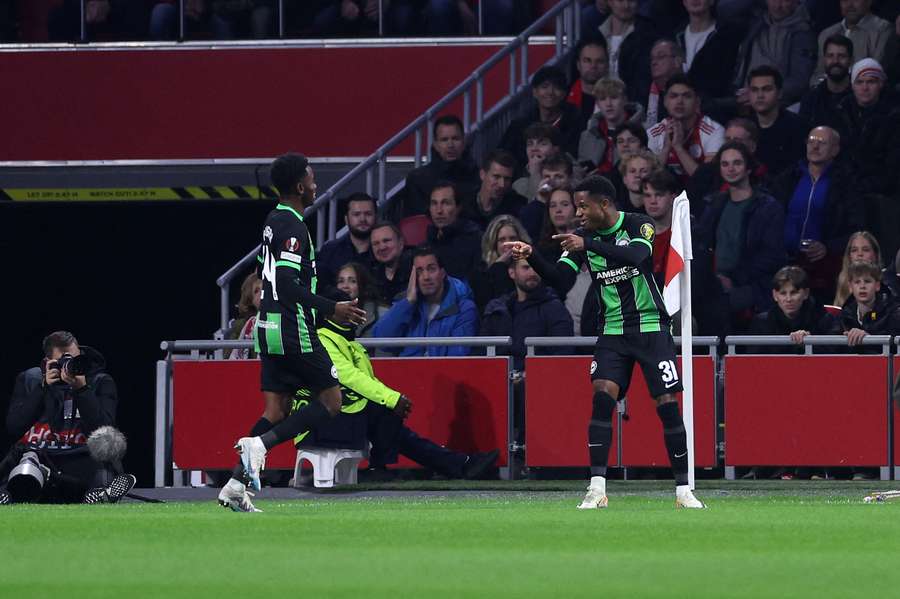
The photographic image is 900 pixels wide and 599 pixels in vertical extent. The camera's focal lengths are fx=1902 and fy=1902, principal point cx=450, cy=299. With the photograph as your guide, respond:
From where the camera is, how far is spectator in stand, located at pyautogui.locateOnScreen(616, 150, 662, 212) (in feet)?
58.4

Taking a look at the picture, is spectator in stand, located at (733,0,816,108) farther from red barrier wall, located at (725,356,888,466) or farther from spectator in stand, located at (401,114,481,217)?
red barrier wall, located at (725,356,888,466)

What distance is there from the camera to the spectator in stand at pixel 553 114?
2033 centimetres

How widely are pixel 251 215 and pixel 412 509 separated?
11713mm

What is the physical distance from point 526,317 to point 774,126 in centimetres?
340

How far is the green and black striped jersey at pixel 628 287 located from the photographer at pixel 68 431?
14.0 feet

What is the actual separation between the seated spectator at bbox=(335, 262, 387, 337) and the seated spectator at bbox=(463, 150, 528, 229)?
5.40ft

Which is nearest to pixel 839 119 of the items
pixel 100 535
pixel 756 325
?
pixel 756 325

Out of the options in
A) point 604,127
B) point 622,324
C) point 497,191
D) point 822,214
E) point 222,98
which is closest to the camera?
point 622,324

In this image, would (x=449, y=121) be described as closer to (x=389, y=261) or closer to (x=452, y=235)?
(x=452, y=235)

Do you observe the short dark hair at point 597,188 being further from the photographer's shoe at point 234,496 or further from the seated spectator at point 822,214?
the seated spectator at point 822,214

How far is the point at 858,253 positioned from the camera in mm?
16484

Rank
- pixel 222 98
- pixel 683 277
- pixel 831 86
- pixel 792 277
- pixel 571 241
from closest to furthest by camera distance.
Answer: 1. pixel 571 241
2. pixel 683 277
3. pixel 792 277
4. pixel 831 86
5. pixel 222 98

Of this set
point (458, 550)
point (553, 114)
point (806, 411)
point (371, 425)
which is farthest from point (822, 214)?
point (458, 550)

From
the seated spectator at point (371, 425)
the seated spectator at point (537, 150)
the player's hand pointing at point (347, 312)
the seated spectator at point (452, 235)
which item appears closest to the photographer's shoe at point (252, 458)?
the player's hand pointing at point (347, 312)
